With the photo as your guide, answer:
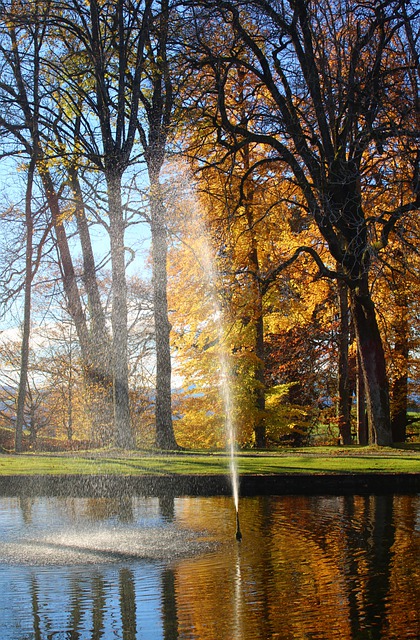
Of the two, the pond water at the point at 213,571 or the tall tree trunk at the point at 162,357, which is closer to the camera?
the pond water at the point at 213,571

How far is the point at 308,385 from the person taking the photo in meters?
31.0

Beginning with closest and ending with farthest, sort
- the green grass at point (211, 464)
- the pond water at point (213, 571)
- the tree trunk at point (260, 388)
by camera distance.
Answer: the pond water at point (213, 571) → the green grass at point (211, 464) → the tree trunk at point (260, 388)

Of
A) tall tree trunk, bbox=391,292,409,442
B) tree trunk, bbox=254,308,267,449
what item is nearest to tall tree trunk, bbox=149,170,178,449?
tree trunk, bbox=254,308,267,449

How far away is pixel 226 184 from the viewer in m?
18.0

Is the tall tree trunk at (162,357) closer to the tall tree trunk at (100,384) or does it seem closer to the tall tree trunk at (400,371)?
the tall tree trunk at (100,384)

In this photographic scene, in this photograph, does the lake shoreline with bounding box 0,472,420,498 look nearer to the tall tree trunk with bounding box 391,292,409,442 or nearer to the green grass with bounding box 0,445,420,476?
the green grass with bounding box 0,445,420,476

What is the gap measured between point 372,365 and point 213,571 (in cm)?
1283

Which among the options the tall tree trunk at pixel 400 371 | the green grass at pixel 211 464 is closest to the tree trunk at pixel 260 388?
the tall tree trunk at pixel 400 371

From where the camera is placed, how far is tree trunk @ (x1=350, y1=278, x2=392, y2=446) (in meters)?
18.8

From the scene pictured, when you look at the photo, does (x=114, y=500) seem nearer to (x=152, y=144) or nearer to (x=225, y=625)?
(x=225, y=625)

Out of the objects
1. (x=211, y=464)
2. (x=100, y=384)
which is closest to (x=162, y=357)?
(x=211, y=464)

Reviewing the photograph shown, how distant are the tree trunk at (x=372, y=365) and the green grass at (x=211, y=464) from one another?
1.38m

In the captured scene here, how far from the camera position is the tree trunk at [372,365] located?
1878 centimetres

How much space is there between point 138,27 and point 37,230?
20.7 ft
